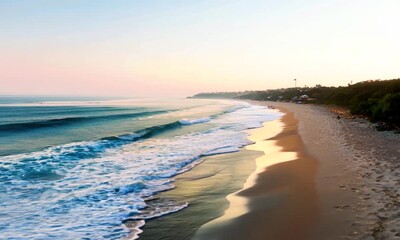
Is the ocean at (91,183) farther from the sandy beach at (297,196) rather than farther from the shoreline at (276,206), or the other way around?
the shoreline at (276,206)

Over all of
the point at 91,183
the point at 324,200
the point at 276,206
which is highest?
the point at 324,200

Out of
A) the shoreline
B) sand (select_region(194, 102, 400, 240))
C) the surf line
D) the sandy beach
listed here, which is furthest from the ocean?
sand (select_region(194, 102, 400, 240))

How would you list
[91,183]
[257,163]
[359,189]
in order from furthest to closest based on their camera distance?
[257,163]
[91,183]
[359,189]

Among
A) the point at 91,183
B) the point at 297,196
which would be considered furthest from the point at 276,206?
the point at 91,183

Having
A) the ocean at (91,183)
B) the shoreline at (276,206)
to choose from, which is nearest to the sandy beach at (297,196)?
the shoreline at (276,206)

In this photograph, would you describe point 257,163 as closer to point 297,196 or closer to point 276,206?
point 297,196

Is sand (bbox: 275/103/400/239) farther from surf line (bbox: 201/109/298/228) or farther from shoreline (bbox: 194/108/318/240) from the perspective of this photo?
surf line (bbox: 201/109/298/228)

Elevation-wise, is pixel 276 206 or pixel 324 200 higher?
pixel 324 200

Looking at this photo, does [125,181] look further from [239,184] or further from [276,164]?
[276,164]

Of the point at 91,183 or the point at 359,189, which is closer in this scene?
the point at 359,189
